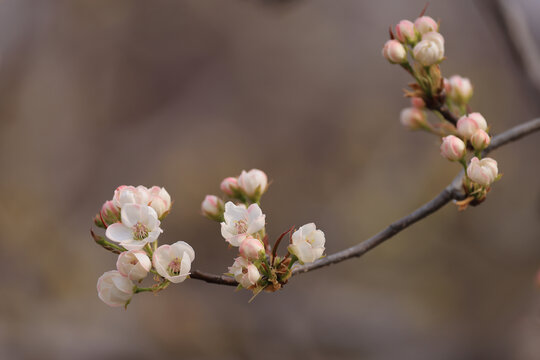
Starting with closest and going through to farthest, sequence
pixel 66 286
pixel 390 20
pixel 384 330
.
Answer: pixel 384 330, pixel 66 286, pixel 390 20

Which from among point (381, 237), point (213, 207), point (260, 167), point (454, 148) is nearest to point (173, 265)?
point (213, 207)

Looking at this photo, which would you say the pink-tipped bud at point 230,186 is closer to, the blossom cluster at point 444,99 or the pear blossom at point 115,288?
the pear blossom at point 115,288

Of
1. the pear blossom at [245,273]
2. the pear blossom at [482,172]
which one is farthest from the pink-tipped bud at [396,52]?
the pear blossom at [245,273]

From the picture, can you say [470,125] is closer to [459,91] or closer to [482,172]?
[482,172]

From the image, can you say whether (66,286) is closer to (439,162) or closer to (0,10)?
(0,10)

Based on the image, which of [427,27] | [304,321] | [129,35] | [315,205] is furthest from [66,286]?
[427,27]

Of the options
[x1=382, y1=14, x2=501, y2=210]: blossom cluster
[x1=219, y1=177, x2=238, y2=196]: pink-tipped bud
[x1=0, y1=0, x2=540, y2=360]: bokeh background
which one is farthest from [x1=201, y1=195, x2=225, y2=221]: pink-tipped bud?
[x1=0, y1=0, x2=540, y2=360]: bokeh background
